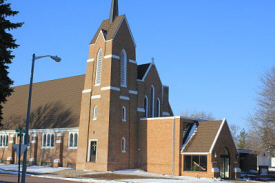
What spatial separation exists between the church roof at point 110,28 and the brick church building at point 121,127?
0.15 m

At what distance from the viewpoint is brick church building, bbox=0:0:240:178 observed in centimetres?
3641

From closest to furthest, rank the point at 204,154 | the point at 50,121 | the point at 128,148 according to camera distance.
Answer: the point at 204,154 → the point at 128,148 → the point at 50,121

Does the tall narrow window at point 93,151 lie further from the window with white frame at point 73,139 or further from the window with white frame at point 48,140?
the window with white frame at point 48,140

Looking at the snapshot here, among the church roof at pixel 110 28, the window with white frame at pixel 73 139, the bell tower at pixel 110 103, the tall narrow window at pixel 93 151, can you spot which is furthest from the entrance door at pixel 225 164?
the church roof at pixel 110 28

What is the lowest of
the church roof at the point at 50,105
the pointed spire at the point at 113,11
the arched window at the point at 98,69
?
the church roof at the point at 50,105

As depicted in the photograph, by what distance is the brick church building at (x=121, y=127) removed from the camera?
36.4 m

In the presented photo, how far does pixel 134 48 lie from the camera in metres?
Answer: 43.0

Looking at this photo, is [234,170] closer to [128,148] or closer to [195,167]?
[195,167]

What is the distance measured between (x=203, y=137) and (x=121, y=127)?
341 inches

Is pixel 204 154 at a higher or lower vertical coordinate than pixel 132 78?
lower

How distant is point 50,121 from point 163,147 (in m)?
15.8

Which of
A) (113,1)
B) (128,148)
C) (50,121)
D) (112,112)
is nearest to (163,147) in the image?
(128,148)

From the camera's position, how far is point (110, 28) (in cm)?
4194

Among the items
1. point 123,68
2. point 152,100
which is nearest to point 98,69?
point 123,68
